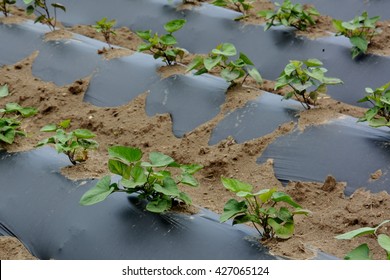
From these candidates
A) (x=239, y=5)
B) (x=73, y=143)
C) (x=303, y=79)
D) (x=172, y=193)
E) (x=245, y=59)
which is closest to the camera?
(x=172, y=193)

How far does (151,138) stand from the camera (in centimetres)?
343

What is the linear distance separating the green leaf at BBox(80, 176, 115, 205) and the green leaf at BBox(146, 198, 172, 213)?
145mm

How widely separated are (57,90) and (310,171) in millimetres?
1602

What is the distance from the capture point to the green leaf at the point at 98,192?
2.52m

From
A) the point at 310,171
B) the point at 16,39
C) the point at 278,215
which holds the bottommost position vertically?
the point at 16,39

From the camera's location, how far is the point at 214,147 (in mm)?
3260

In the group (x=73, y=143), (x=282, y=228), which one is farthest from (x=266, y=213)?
(x=73, y=143)

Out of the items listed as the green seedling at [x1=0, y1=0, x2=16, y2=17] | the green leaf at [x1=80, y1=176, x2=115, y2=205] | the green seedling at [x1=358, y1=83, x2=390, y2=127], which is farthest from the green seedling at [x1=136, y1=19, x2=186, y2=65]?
the green seedling at [x1=0, y1=0, x2=16, y2=17]

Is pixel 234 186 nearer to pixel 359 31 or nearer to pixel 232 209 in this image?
pixel 232 209

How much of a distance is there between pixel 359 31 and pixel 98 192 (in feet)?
6.57
